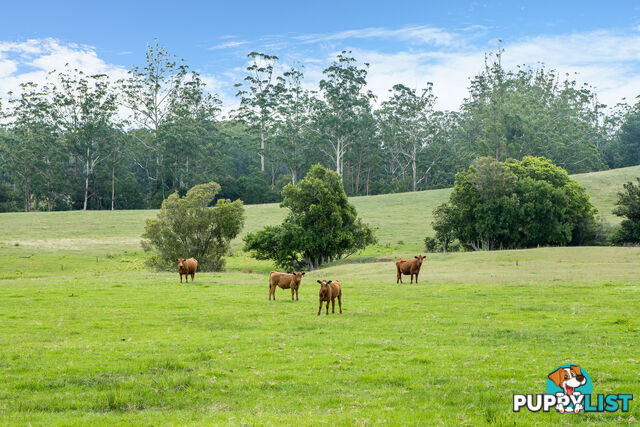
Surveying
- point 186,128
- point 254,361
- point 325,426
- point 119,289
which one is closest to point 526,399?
point 325,426

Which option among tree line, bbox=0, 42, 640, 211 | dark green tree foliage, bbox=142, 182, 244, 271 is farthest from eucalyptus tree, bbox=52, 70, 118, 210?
dark green tree foliage, bbox=142, 182, 244, 271

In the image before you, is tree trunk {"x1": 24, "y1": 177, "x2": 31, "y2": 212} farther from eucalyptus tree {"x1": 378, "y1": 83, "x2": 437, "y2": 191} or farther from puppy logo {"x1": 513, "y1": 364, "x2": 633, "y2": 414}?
puppy logo {"x1": 513, "y1": 364, "x2": 633, "y2": 414}

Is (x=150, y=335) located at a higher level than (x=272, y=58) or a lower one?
lower

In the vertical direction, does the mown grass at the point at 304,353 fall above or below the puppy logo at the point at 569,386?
below

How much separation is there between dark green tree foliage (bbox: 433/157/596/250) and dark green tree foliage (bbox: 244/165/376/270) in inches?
441

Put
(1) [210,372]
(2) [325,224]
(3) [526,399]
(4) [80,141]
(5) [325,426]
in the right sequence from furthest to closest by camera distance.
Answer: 1. (4) [80,141]
2. (2) [325,224]
3. (1) [210,372]
4. (3) [526,399]
5. (5) [325,426]

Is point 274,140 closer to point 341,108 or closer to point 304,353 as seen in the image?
point 341,108

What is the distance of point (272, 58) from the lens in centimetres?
13188

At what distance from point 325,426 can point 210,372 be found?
4.51 metres

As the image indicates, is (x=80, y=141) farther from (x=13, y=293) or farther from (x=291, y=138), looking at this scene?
(x=13, y=293)

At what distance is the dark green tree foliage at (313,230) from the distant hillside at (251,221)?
46.3 feet

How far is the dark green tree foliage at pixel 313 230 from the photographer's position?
A: 53125 millimetres

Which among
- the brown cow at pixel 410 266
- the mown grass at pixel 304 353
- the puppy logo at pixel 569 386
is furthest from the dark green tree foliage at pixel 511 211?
the puppy logo at pixel 569 386

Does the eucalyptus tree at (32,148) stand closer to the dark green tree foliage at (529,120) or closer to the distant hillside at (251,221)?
the distant hillside at (251,221)
